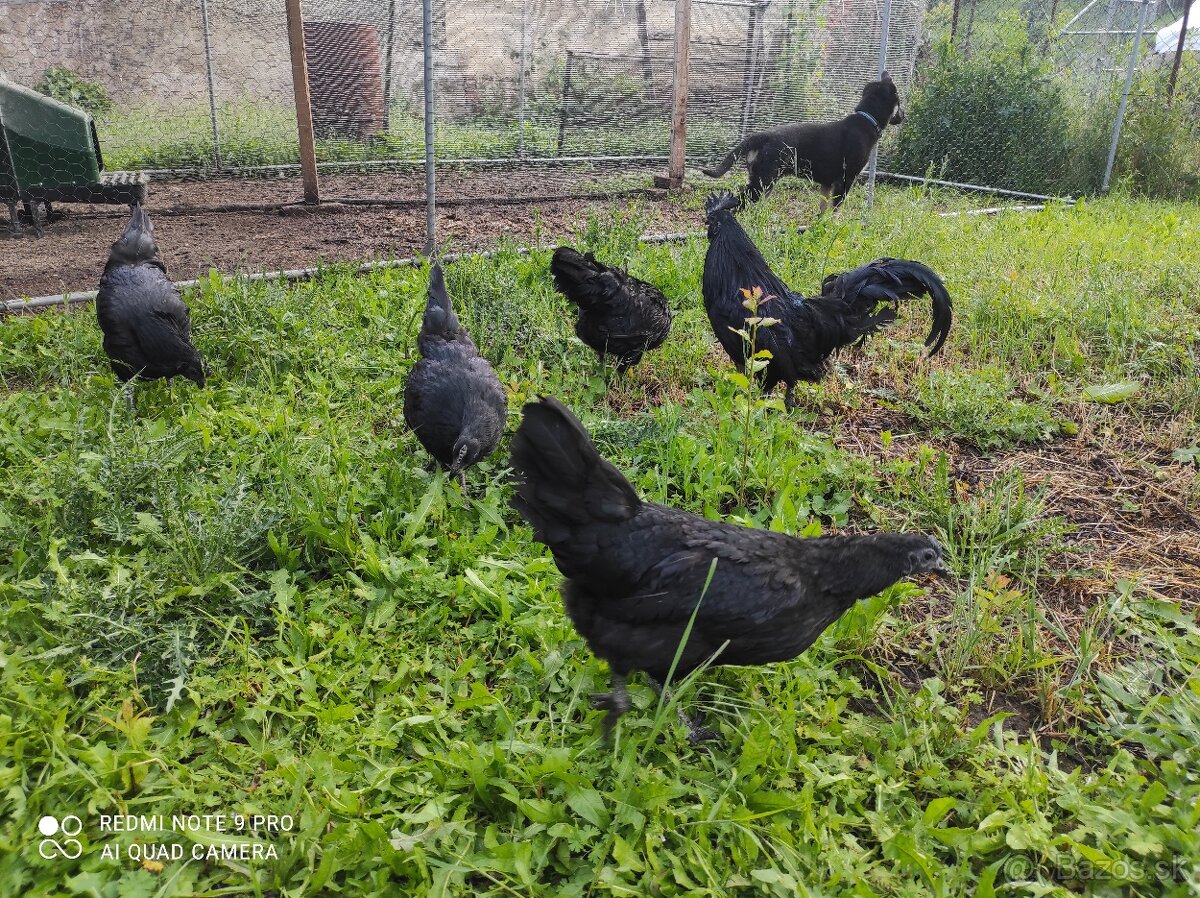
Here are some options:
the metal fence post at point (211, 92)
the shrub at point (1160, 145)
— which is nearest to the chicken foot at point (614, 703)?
the metal fence post at point (211, 92)

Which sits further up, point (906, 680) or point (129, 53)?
point (129, 53)

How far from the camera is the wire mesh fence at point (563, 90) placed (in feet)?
31.2

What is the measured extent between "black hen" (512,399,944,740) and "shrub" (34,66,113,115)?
36.7 feet

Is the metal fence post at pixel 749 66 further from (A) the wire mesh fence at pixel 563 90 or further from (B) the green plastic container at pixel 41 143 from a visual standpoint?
(B) the green plastic container at pixel 41 143

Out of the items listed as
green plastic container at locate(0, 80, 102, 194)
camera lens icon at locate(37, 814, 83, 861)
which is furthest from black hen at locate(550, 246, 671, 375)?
green plastic container at locate(0, 80, 102, 194)

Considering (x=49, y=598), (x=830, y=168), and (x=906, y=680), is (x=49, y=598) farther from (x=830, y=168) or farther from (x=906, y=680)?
(x=830, y=168)

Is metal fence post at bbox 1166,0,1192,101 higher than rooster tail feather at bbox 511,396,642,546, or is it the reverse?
metal fence post at bbox 1166,0,1192,101

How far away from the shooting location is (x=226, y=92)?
10.1m

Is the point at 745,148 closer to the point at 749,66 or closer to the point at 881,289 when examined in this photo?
the point at 749,66

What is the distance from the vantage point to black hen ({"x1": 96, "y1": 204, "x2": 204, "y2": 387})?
3732mm

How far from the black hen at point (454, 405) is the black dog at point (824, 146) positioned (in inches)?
228

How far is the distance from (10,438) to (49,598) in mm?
1334

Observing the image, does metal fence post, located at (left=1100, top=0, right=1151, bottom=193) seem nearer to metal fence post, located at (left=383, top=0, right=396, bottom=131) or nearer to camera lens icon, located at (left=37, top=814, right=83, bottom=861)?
metal fence post, located at (left=383, top=0, right=396, bottom=131)

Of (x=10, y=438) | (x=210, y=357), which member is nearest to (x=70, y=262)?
(x=210, y=357)
